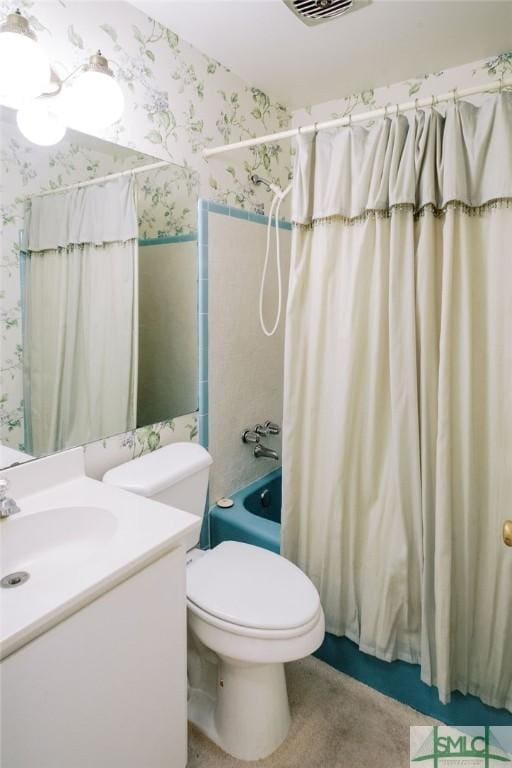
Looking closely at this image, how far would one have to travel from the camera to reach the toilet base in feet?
4.25

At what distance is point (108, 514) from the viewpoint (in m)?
1.12

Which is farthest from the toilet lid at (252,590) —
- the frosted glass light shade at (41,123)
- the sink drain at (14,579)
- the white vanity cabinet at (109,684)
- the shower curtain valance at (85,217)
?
the frosted glass light shade at (41,123)

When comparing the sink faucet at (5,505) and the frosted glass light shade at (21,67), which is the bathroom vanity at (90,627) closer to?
the sink faucet at (5,505)

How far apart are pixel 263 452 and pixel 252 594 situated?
87cm

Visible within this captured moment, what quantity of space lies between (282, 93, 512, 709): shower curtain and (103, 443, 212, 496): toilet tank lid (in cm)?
43

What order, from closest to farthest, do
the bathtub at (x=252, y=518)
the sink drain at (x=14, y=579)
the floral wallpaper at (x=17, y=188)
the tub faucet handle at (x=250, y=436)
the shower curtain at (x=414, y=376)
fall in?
the sink drain at (x=14, y=579) < the floral wallpaper at (x=17, y=188) < the shower curtain at (x=414, y=376) < the bathtub at (x=252, y=518) < the tub faucet handle at (x=250, y=436)

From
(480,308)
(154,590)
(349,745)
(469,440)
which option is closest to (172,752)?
(154,590)

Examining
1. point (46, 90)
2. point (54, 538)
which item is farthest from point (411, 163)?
point (54, 538)

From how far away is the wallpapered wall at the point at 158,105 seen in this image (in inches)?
48.0

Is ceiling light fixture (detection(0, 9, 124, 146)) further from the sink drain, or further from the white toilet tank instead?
the sink drain

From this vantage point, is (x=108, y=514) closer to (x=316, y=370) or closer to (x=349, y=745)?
(x=316, y=370)

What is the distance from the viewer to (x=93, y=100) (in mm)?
1188

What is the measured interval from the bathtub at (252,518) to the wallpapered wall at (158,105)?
373mm

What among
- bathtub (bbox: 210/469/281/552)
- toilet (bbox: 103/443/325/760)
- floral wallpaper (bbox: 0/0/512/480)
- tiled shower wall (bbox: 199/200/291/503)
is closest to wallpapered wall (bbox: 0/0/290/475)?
floral wallpaper (bbox: 0/0/512/480)
